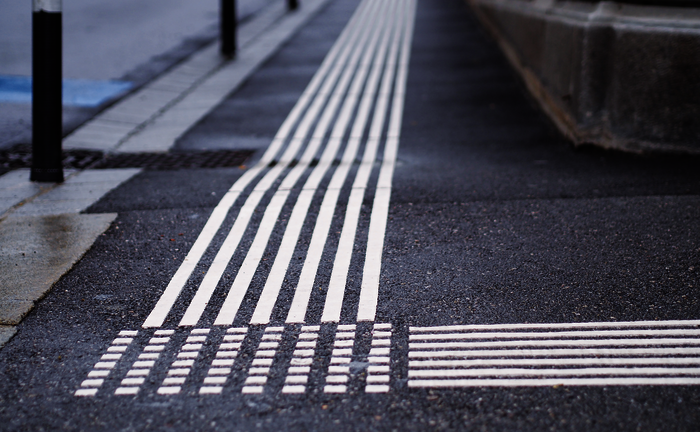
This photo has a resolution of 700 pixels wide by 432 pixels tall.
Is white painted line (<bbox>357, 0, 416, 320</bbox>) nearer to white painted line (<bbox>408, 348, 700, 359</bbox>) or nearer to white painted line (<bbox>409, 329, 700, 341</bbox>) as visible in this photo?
white painted line (<bbox>409, 329, 700, 341</bbox>)

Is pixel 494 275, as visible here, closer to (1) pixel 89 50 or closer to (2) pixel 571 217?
(2) pixel 571 217

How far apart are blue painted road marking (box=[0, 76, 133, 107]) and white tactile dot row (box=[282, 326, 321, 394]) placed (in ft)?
25.4

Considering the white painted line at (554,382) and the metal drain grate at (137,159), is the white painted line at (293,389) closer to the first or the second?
the white painted line at (554,382)

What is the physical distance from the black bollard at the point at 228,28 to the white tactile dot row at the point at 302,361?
1154 centimetres

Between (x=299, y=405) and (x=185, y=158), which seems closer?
(x=299, y=405)

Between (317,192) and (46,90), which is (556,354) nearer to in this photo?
(317,192)

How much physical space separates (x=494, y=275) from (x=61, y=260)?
3.15 meters

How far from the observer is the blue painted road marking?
34.2 ft

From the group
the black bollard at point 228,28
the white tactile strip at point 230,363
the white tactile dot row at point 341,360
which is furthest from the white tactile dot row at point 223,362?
the black bollard at point 228,28

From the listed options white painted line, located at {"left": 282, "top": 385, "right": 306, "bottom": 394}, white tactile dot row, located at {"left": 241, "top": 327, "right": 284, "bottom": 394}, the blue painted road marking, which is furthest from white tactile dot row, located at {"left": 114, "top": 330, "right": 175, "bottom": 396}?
the blue painted road marking

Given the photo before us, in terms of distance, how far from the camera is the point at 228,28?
14.5 meters

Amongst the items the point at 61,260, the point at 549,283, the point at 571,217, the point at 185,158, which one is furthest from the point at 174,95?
the point at 549,283

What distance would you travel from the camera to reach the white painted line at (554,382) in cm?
334

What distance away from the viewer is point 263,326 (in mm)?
4059
